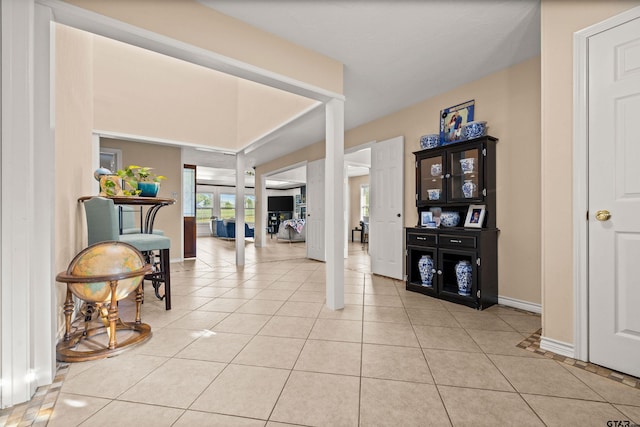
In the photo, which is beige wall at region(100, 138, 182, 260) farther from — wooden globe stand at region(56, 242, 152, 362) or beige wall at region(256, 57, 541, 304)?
beige wall at region(256, 57, 541, 304)

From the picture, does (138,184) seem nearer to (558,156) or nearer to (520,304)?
(558,156)

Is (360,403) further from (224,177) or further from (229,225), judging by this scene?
(224,177)

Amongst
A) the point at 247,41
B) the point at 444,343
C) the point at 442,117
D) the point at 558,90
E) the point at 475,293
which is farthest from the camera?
the point at 442,117

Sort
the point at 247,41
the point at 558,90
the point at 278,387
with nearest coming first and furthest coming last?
the point at 278,387 < the point at 558,90 < the point at 247,41

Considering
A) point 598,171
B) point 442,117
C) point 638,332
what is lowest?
point 638,332

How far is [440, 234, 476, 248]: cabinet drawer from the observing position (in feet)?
9.66

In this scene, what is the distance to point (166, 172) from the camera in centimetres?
610

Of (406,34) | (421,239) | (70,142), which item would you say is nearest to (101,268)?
(70,142)

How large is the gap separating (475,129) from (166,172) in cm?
579

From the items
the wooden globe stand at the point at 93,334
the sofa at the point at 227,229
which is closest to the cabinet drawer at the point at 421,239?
the wooden globe stand at the point at 93,334

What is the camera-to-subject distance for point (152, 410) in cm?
138

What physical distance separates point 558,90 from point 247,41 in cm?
233

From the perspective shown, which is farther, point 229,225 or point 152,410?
point 229,225

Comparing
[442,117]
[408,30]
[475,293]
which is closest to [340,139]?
[408,30]
